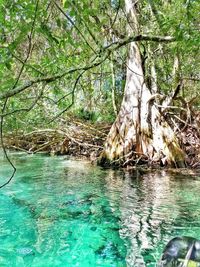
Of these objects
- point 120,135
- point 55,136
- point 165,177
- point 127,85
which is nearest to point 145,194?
point 165,177

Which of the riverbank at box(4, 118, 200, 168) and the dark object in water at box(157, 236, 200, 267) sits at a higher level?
the riverbank at box(4, 118, 200, 168)

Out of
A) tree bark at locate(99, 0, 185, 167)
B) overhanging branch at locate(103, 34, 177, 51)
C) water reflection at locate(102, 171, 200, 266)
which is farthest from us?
tree bark at locate(99, 0, 185, 167)

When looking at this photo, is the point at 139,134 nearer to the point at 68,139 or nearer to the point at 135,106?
the point at 135,106

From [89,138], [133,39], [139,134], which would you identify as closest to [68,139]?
[89,138]

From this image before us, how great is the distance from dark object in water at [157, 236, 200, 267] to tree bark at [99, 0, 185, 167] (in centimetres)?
560

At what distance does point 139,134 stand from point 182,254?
244 inches

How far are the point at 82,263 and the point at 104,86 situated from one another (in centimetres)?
908

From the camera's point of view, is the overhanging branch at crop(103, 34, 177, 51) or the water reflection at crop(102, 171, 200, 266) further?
the overhanging branch at crop(103, 34, 177, 51)

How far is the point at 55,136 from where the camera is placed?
1100 centimetres

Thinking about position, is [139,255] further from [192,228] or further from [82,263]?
[192,228]

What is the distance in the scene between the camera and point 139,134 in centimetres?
847

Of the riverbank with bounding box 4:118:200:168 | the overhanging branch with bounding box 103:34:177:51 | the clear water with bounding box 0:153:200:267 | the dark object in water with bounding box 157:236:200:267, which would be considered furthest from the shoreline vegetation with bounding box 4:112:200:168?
the dark object in water with bounding box 157:236:200:267

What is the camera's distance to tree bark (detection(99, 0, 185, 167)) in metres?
8.16

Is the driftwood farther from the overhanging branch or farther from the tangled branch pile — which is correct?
the overhanging branch
